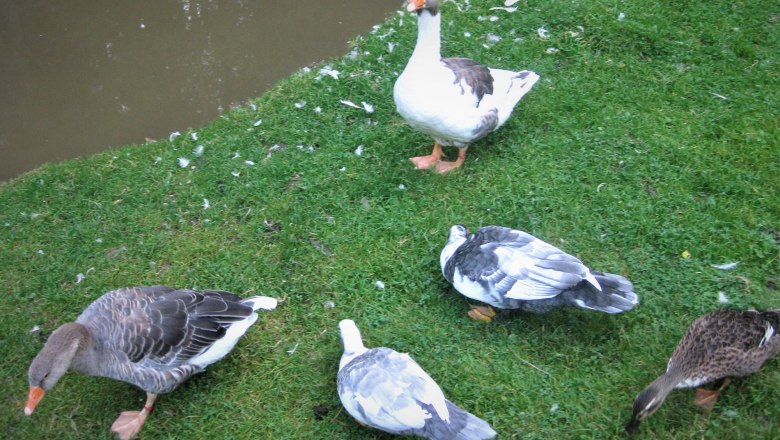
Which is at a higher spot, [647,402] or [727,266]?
[647,402]

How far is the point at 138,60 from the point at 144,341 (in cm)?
485

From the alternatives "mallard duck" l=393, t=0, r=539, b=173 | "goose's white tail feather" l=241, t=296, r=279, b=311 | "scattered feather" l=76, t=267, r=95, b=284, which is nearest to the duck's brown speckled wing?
"mallard duck" l=393, t=0, r=539, b=173

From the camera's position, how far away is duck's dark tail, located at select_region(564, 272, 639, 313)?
11.5 ft

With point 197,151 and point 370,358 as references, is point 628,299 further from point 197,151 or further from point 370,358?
point 197,151

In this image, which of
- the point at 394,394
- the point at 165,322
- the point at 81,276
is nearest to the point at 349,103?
the point at 81,276

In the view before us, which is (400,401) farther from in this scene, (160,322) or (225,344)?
(160,322)

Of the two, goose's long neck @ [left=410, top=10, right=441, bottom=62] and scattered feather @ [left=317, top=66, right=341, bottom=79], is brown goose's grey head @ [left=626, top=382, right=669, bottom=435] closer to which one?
goose's long neck @ [left=410, top=10, right=441, bottom=62]

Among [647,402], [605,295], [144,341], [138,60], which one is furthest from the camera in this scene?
[138,60]

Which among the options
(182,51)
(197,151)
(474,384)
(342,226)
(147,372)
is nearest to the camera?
(147,372)

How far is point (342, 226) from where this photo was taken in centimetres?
477

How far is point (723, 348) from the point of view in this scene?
323 cm

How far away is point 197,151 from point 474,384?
11.4ft

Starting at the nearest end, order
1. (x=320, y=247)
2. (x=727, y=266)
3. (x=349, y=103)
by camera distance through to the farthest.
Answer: (x=727, y=266), (x=320, y=247), (x=349, y=103)

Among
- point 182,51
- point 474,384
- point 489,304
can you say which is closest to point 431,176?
point 489,304
